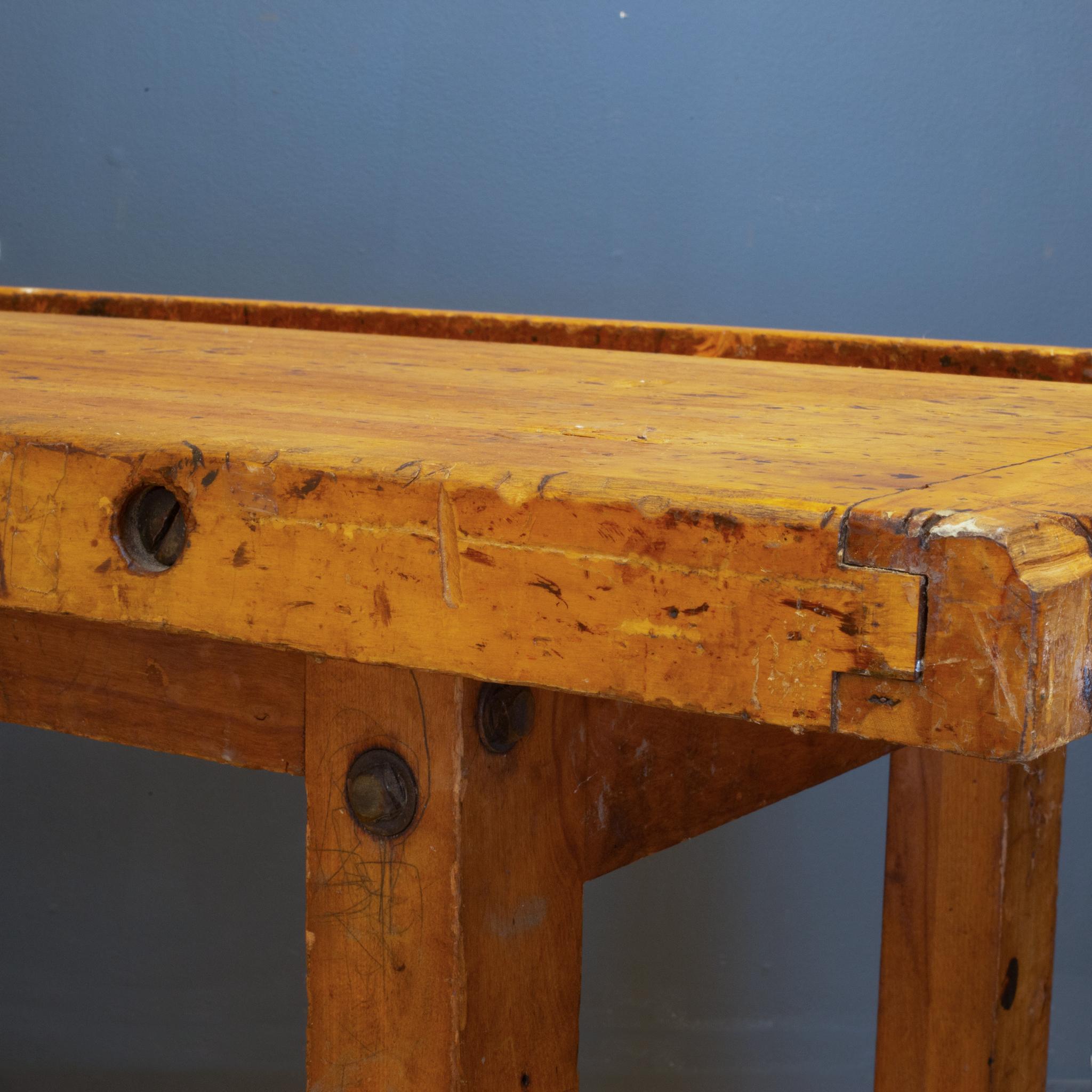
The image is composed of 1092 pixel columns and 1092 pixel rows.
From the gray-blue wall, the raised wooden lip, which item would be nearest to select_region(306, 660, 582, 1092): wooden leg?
the raised wooden lip

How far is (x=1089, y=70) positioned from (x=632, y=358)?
108 cm

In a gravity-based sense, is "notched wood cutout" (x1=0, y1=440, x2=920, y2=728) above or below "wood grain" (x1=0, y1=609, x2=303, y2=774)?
above

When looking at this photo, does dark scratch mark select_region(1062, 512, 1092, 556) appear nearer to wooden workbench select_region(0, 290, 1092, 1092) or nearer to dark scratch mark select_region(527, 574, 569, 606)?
wooden workbench select_region(0, 290, 1092, 1092)

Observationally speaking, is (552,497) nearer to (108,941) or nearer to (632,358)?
(632,358)

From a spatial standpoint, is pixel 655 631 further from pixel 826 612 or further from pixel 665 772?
pixel 665 772

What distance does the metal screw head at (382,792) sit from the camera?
453 millimetres

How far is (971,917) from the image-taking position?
0.95m

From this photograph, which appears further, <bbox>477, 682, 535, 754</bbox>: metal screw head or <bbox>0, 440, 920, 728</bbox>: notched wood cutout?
<bbox>477, 682, 535, 754</bbox>: metal screw head

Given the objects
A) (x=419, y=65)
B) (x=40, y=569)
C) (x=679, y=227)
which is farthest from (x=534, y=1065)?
(x=419, y=65)

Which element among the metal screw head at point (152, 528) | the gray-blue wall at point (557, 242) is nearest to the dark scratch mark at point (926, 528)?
the metal screw head at point (152, 528)

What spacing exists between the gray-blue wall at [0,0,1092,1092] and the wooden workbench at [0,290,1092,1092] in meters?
0.98

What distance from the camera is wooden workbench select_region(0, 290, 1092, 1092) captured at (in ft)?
1.02

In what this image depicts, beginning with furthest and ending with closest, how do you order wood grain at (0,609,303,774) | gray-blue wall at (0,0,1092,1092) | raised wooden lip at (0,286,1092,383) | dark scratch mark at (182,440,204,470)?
gray-blue wall at (0,0,1092,1092) < raised wooden lip at (0,286,1092,383) < wood grain at (0,609,303,774) < dark scratch mark at (182,440,204,470)

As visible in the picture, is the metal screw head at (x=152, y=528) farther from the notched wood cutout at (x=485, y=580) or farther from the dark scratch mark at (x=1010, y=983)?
the dark scratch mark at (x=1010, y=983)
